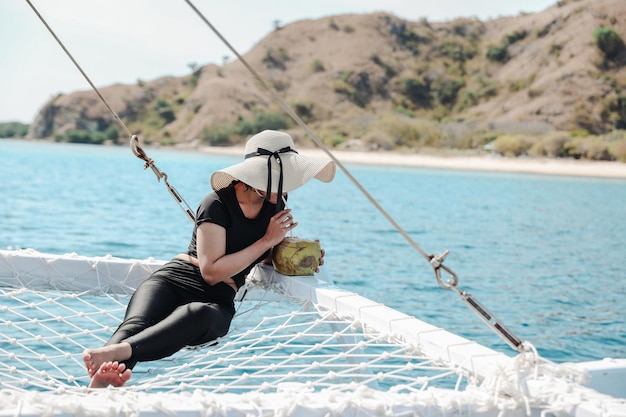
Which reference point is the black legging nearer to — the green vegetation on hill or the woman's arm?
the woman's arm

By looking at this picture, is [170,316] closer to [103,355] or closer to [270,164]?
[103,355]

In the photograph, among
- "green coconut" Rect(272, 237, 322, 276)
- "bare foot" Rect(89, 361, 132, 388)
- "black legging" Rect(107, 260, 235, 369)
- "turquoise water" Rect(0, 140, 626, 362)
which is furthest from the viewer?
"turquoise water" Rect(0, 140, 626, 362)

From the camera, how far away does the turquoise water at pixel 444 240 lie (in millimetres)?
6219

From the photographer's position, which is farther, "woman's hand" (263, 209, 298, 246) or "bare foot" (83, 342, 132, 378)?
"woman's hand" (263, 209, 298, 246)

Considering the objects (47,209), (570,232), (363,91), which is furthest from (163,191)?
(363,91)

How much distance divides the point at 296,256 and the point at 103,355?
100 cm

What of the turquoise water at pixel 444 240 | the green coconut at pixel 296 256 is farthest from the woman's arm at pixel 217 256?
the turquoise water at pixel 444 240

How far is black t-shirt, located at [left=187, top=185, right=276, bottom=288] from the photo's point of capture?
2.55 metres

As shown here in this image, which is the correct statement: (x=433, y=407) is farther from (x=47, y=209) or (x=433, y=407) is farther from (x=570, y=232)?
(x=47, y=209)

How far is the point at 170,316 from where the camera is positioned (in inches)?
95.2

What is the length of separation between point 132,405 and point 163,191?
19.1m

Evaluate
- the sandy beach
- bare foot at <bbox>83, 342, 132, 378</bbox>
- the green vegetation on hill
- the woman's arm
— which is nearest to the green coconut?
the woman's arm

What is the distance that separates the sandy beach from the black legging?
3212 cm

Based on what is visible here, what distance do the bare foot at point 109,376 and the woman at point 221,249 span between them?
225mm
